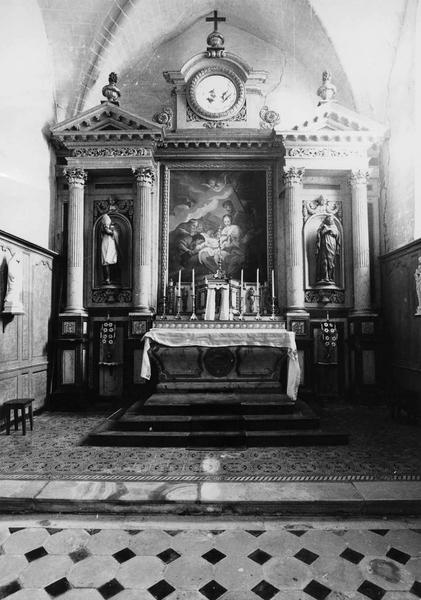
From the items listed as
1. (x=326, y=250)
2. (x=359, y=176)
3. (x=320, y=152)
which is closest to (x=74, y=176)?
(x=320, y=152)

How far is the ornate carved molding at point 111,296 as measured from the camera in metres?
8.29

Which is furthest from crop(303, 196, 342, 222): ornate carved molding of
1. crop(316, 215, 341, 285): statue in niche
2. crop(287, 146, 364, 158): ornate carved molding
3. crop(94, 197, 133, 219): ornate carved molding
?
crop(94, 197, 133, 219): ornate carved molding

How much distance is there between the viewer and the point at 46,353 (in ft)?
25.5

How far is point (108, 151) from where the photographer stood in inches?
319

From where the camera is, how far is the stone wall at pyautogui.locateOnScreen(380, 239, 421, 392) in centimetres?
702

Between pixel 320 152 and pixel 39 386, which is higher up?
pixel 320 152

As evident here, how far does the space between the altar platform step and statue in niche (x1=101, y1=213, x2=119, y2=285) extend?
302cm

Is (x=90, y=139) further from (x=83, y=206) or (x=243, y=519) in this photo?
(x=243, y=519)

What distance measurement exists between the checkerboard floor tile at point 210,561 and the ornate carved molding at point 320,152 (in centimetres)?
672

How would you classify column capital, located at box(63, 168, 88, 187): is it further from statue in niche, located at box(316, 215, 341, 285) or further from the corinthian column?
→ statue in niche, located at box(316, 215, 341, 285)

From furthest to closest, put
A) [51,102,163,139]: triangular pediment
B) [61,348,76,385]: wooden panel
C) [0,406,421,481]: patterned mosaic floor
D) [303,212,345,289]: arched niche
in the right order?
1. [303,212,345,289]: arched niche
2. [51,102,163,139]: triangular pediment
3. [61,348,76,385]: wooden panel
4. [0,406,421,481]: patterned mosaic floor

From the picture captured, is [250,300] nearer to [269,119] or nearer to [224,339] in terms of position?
[224,339]

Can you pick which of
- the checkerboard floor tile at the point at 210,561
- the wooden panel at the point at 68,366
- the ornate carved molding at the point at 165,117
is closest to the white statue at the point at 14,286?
the wooden panel at the point at 68,366

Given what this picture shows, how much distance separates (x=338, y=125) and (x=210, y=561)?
7950 millimetres
